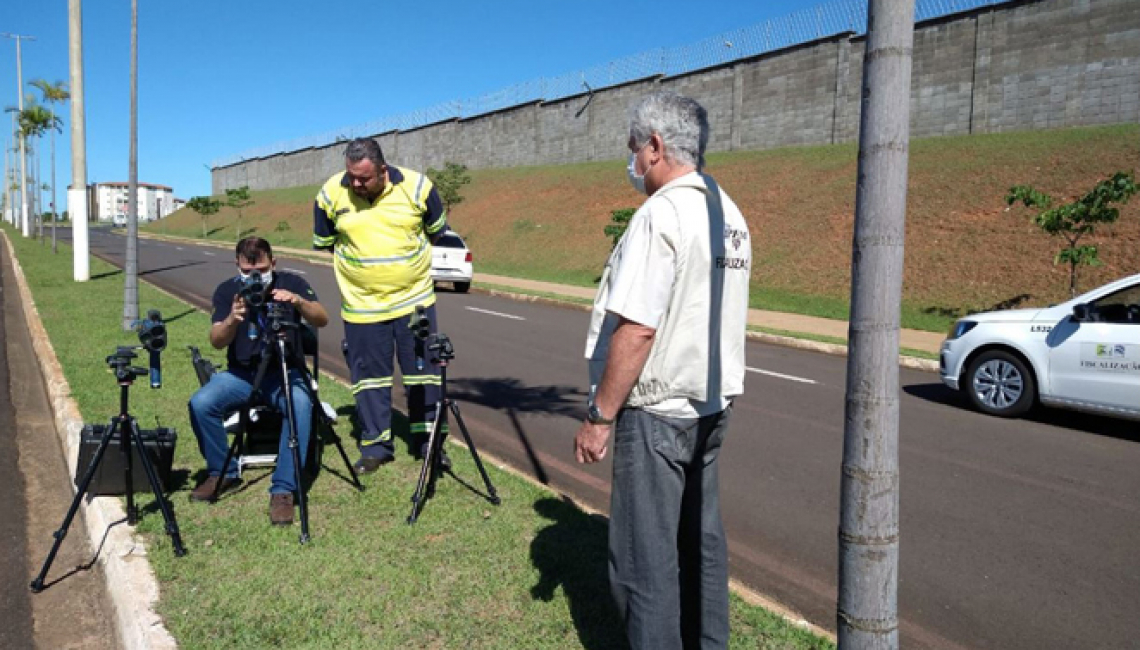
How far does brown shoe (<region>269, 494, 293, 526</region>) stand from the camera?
423 centimetres

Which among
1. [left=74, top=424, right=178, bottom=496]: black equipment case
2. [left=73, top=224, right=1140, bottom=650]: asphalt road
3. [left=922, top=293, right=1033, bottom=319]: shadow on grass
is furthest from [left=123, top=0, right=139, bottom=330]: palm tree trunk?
[left=922, top=293, right=1033, bottom=319]: shadow on grass

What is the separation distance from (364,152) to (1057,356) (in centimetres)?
638

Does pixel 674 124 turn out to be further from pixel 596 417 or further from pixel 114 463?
pixel 114 463

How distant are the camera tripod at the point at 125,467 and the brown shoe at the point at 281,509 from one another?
451 mm

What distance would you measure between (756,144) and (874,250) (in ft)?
103

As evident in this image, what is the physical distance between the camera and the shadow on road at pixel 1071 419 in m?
7.44

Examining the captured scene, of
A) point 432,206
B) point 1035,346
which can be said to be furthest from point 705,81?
point 432,206

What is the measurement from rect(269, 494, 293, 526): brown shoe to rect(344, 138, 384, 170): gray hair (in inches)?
75.4

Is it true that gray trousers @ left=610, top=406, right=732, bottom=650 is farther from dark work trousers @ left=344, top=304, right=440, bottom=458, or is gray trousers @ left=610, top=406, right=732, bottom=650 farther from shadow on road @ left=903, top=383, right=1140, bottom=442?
shadow on road @ left=903, top=383, right=1140, bottom=442

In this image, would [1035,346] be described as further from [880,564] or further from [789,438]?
[880,564]

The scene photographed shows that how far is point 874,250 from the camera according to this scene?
202 centimetres

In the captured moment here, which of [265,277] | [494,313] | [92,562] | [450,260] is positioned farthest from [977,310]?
[92,562]

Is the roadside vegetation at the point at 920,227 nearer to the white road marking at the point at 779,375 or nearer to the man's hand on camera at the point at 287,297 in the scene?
the white road marking at the point at 779,375

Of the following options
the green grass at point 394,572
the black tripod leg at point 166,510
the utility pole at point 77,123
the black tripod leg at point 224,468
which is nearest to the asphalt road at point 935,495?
the green grass at point 394,572
